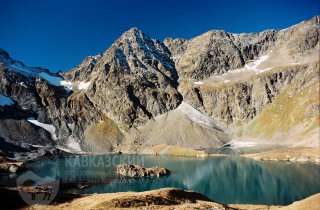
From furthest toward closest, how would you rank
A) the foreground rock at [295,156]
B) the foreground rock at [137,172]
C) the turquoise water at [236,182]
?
the foreground rock at [295,156] → the foreground rock at [137,172] → the turquoise water at [236,182]

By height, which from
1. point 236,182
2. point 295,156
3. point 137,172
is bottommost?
point 236,182

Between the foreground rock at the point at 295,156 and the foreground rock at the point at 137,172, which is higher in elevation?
the foreground rock at the point at 295,156

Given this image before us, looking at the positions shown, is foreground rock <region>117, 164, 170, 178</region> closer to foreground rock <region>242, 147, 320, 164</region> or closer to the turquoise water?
the turquoise water

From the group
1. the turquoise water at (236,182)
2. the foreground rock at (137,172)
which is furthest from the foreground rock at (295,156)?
the foreground rock at (137,172)

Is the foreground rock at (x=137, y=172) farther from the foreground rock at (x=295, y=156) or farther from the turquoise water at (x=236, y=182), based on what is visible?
the foreground rock at (x=295, y=156)

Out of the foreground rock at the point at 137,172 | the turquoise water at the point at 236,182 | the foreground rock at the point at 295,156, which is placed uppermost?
the foreground rock at the point at 295,156

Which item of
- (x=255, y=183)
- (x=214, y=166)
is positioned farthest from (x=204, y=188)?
(x=214, y=166)

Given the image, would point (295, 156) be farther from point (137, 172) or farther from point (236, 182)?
point (137, 172)

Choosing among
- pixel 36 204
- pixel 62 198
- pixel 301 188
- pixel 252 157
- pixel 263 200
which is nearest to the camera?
pixel 36 204

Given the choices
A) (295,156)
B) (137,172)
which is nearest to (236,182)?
(137,172)

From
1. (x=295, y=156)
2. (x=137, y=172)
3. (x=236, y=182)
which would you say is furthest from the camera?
(x=295, y=156)

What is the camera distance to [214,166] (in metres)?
148

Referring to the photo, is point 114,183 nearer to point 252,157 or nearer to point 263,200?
point 263,200

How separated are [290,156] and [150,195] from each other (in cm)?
12286
